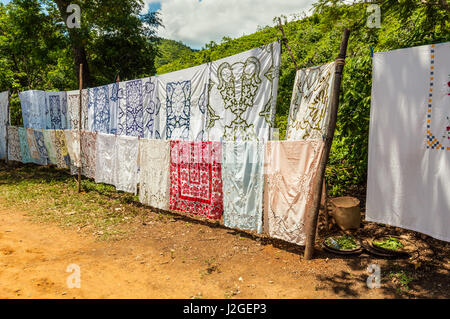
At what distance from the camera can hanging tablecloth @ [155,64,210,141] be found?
4793 millimetres

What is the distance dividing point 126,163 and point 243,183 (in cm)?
278

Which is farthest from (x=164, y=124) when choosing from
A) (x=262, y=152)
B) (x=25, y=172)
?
(x=25, y=172)

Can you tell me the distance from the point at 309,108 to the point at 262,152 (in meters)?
0.78

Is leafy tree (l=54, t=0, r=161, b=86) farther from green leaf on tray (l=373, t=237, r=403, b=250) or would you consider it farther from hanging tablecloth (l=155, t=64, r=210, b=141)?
green leaf on tray (l=373, t=237, r=403, b=250)

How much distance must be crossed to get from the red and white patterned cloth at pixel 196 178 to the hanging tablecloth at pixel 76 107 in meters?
3.72

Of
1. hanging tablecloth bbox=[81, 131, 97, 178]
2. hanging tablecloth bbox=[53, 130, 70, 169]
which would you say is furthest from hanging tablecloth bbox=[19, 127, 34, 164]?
hanging tablecloth bbox=[81, 131, 97, 178]

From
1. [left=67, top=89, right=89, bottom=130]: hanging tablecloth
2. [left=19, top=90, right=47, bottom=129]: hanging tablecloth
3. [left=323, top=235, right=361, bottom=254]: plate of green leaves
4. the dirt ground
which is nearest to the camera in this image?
the dirt ground

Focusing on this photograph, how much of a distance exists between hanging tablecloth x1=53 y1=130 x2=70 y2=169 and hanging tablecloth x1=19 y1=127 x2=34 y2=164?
1631mm

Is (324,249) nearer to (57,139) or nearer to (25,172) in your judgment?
(57,139)

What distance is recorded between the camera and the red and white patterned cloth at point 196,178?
4.41m

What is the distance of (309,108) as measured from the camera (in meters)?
3.76

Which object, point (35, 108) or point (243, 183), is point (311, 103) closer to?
point (243, 183)

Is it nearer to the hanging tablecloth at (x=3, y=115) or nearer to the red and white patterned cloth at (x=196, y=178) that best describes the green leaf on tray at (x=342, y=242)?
the red and white patterned cloth at (x=196, y=178)

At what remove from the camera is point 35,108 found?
9023 mm
